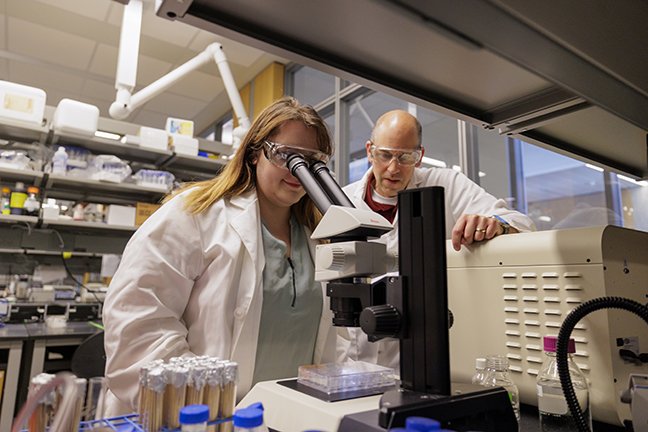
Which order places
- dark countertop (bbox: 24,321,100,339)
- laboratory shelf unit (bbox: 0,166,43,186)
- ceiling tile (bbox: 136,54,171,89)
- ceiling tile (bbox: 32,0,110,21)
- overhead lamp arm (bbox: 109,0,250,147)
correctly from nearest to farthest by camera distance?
1. dark countertop (bbox: 24,321,100,339)
2. overhead lamp arm (bbox: 109,0,250,147)
3. laboratory shelf unit (bbox: 0,166,43,186)
4. ceiling tile (bbox: 32,0,110,21)
5. ceiling tile (bbox: 136,54,171,89)

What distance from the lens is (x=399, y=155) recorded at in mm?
1685

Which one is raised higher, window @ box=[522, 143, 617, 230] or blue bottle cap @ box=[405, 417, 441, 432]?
window @ box=[522, 143, 617, 230]

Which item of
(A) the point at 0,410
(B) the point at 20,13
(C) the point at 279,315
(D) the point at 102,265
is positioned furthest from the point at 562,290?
(B) the point at 20,13

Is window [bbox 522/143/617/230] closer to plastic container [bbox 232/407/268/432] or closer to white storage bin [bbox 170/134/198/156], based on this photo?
plastic container [bbox 232/407/268/432]

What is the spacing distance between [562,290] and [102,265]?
11.2 ft

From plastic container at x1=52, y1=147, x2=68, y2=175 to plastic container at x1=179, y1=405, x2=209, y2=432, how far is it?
3.13 metres

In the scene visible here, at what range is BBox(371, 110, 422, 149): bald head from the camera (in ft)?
5.56

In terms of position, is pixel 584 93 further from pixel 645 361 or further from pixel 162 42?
pixel 162 42

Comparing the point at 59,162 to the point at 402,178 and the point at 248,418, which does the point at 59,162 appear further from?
the point at 248,418

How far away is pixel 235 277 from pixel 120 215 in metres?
2.61

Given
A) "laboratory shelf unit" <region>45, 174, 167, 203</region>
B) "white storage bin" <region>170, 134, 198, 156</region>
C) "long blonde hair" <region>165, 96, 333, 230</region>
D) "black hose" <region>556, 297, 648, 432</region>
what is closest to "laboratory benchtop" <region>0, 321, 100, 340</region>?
"laboratory shelf unit" <region>45, 174, 167, 203</region>

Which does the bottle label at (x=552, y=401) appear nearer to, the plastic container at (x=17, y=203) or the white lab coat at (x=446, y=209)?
the white lab coat at (x=446, y=209)

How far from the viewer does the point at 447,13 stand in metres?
0.61

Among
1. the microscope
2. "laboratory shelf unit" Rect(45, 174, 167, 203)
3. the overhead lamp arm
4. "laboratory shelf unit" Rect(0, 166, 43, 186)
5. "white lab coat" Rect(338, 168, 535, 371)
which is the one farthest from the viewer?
"laboratory shelf unit" Rect(45, 174, 167, 203)
